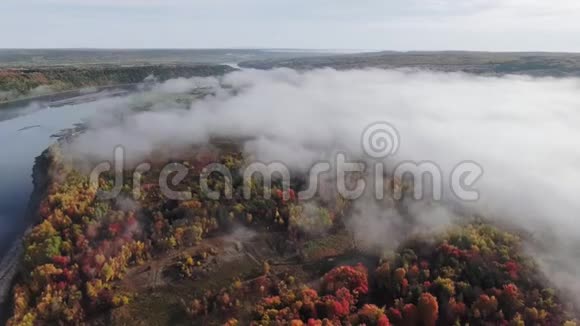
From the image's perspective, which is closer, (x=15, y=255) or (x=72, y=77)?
(x=15, y=255)

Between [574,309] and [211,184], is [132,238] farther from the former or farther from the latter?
[574,309]

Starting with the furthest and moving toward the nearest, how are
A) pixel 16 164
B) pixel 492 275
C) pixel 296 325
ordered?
pixel 16 164
pixel 492 275
pixel 296 325

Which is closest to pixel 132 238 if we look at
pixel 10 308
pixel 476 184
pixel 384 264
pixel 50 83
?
pixel 10 308

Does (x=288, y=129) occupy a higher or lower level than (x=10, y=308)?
higher

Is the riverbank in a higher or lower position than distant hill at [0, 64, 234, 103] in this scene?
lower

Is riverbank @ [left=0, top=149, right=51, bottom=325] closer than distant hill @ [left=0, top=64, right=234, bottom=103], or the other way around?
riverbank @ [left=0, top=149, right=51, bottom=325]

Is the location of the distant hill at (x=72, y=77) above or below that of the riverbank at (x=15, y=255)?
above

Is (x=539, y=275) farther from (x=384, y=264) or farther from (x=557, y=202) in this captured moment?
(x=557, y=202)

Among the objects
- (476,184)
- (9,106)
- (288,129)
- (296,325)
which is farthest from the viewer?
(9,106)

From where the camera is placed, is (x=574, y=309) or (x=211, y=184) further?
(x=211, y=184)

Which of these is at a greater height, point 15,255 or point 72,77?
point 72,77

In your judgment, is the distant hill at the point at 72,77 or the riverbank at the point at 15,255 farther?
the distant hill at the point at 72,77
